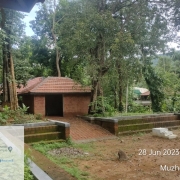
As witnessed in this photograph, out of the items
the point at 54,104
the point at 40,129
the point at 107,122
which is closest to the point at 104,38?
the point at 107,122

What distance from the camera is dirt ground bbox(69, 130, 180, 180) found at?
5652mm

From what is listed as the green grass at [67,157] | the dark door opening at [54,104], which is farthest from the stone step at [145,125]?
the dark door opening at [54,104]

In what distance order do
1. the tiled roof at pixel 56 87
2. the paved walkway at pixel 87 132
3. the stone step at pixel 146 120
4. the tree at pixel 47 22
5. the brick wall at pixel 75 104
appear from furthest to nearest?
the tree at pixel 47 22 → the brick wall at pixel 75 104 → the tiled roof at pixel 56 87 → the stone step at pixel 146 120 → the paved walkway at pixel 87 132

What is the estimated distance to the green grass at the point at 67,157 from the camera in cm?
561

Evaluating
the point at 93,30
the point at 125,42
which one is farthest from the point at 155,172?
the point at 93,30

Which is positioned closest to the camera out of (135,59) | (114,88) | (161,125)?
(135,59)

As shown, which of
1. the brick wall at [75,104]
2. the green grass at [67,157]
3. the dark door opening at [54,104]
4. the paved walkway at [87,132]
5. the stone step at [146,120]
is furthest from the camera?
the dark door opening at [54,104]

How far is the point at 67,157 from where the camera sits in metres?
7.32

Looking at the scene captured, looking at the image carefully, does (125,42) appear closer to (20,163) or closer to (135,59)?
(135,59)

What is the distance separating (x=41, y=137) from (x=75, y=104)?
6.12 meters

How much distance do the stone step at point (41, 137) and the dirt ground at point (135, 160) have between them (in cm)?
170

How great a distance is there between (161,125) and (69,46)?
6.71 m

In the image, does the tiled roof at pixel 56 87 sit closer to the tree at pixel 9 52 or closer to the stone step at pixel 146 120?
the tree at pixel 9 52

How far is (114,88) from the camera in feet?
54.0
